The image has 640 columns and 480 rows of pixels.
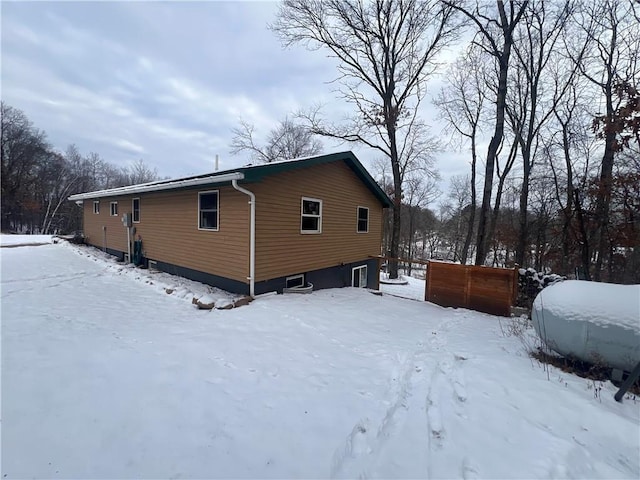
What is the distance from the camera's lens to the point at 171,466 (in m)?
2.03

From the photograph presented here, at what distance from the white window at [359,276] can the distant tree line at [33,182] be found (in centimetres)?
3266

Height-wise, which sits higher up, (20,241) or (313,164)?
(313,164)

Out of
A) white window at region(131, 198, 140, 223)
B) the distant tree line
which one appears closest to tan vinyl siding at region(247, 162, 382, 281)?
white window at region(131, 198, 140, 223)

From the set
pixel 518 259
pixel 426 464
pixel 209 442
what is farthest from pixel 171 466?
pixel 518 259

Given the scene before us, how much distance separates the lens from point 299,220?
316 inches

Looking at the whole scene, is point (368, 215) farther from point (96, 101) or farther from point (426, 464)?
point (96, 101)

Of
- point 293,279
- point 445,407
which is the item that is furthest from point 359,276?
point 445,407

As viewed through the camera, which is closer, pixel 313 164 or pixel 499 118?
pixel 313 164

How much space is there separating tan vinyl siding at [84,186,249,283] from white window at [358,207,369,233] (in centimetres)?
574

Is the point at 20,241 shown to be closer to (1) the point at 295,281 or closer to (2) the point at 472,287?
(1) the point at 295,281

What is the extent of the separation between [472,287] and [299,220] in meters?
5.39

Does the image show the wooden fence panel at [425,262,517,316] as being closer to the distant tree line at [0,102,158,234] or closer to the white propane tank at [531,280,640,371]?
the white propane tank at [531,280,640,371]

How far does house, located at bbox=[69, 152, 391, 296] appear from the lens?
6746 mm

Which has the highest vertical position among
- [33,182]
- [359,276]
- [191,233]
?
[33,182]
